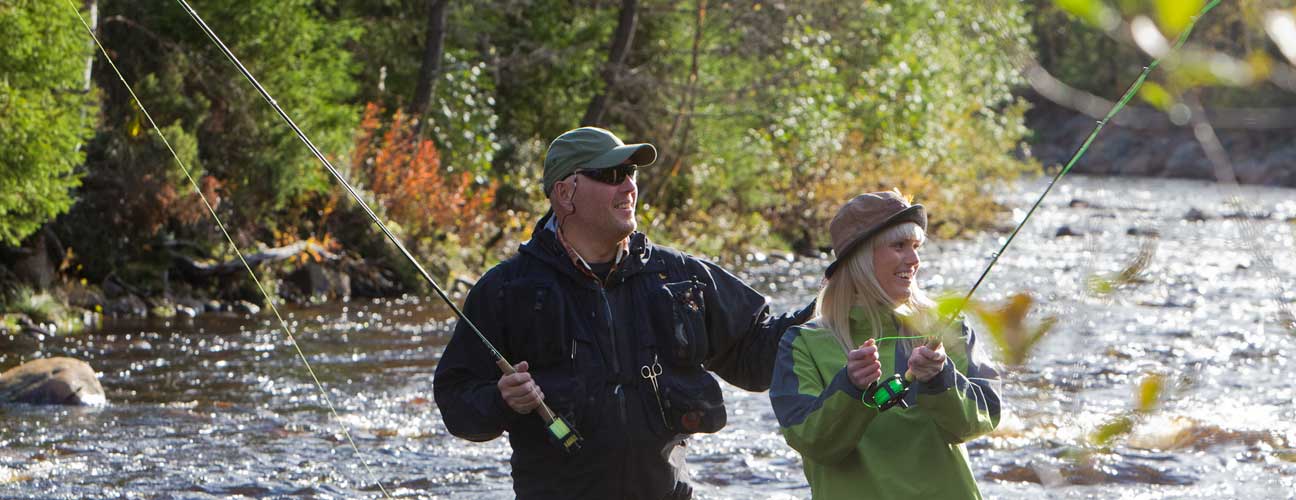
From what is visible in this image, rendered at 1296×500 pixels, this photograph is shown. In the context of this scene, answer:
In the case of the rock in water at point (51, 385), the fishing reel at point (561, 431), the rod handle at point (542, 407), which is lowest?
the rock in water at point (51, 385)

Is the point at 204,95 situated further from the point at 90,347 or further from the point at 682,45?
the point at 682,45

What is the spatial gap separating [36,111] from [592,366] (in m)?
9.96

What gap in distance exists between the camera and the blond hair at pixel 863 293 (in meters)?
3.77

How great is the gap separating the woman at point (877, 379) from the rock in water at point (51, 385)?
764 cm

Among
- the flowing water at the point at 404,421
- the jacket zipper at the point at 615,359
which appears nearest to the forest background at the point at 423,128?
the flowing water at the point at 404,421

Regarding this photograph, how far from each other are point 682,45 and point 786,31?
5.59 ft

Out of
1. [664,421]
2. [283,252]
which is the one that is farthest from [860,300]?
[283,252]

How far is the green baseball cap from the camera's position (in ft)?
13.8

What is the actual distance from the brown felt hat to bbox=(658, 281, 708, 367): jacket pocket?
0.46m

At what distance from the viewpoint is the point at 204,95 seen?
55.4ft

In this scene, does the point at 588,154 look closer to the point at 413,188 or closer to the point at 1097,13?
the point at 1097,13

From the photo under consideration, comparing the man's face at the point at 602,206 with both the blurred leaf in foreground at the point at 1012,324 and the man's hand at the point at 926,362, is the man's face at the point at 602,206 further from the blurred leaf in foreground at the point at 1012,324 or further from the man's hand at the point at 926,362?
the blurred leaf in foreground at the point at 1012,324

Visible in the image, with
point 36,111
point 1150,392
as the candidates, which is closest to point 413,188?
point 36,111

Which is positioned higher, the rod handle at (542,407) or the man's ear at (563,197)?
the man's ear at (563,197)
